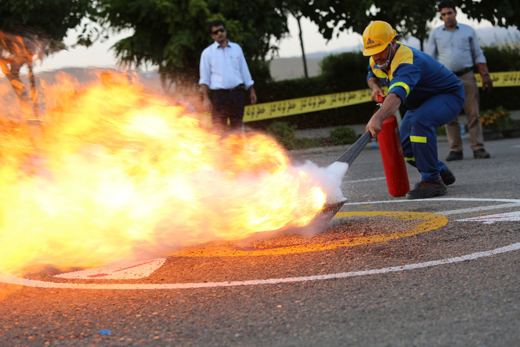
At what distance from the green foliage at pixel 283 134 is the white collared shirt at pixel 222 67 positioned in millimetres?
4883

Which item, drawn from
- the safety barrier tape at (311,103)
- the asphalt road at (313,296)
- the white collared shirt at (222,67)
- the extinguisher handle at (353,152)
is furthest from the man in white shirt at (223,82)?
the safety barrier tape at (311,103)

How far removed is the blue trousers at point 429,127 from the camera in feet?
19.6

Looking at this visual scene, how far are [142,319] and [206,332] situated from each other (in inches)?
15.4

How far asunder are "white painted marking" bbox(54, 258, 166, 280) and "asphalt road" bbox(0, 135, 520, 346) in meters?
0.07

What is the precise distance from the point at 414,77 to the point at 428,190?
1.20 metres

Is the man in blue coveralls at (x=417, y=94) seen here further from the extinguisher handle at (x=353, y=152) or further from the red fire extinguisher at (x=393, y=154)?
the extinguisher handle at (x=353, y=152)

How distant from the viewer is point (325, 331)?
2582mm

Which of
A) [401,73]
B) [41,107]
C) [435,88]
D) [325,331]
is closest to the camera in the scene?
[325,331]

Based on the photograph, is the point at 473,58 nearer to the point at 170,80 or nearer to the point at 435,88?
the point at 435,88

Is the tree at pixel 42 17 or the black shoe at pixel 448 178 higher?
the tree at pixel 42 17

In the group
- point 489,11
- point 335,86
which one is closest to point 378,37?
point 489,11

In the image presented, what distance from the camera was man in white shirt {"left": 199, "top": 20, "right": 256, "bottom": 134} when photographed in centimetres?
896

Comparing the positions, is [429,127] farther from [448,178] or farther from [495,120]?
[495,120]

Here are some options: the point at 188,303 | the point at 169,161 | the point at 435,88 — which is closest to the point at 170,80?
the point at 435,88
